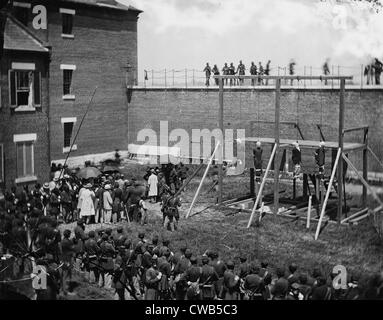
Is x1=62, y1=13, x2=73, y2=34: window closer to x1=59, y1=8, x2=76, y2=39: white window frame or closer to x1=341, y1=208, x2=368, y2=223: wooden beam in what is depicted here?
x1=59, y1=8, x2=76, y2=39: white window frame

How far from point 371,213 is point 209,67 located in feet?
43.5

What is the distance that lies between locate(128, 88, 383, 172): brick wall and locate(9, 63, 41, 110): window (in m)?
6.89

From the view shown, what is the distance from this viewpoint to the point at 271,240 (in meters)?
13.8

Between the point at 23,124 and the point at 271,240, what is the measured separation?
8.01 m

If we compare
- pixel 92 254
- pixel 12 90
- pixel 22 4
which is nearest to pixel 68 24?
pixel 22 4

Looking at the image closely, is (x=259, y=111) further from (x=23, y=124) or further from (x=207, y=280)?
(x=207, y=280)

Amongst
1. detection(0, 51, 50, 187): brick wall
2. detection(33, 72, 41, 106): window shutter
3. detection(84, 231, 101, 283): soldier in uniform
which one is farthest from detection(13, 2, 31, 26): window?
detection(84, 231, 101, 283): soldier in uniform

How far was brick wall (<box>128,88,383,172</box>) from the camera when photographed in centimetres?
1980

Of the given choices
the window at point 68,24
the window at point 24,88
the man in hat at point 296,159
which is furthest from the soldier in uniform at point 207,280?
the window at point 68,24

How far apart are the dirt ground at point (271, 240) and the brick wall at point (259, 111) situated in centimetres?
299

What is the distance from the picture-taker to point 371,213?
13273mm

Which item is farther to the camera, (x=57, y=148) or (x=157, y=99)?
(x=157, y=99)
